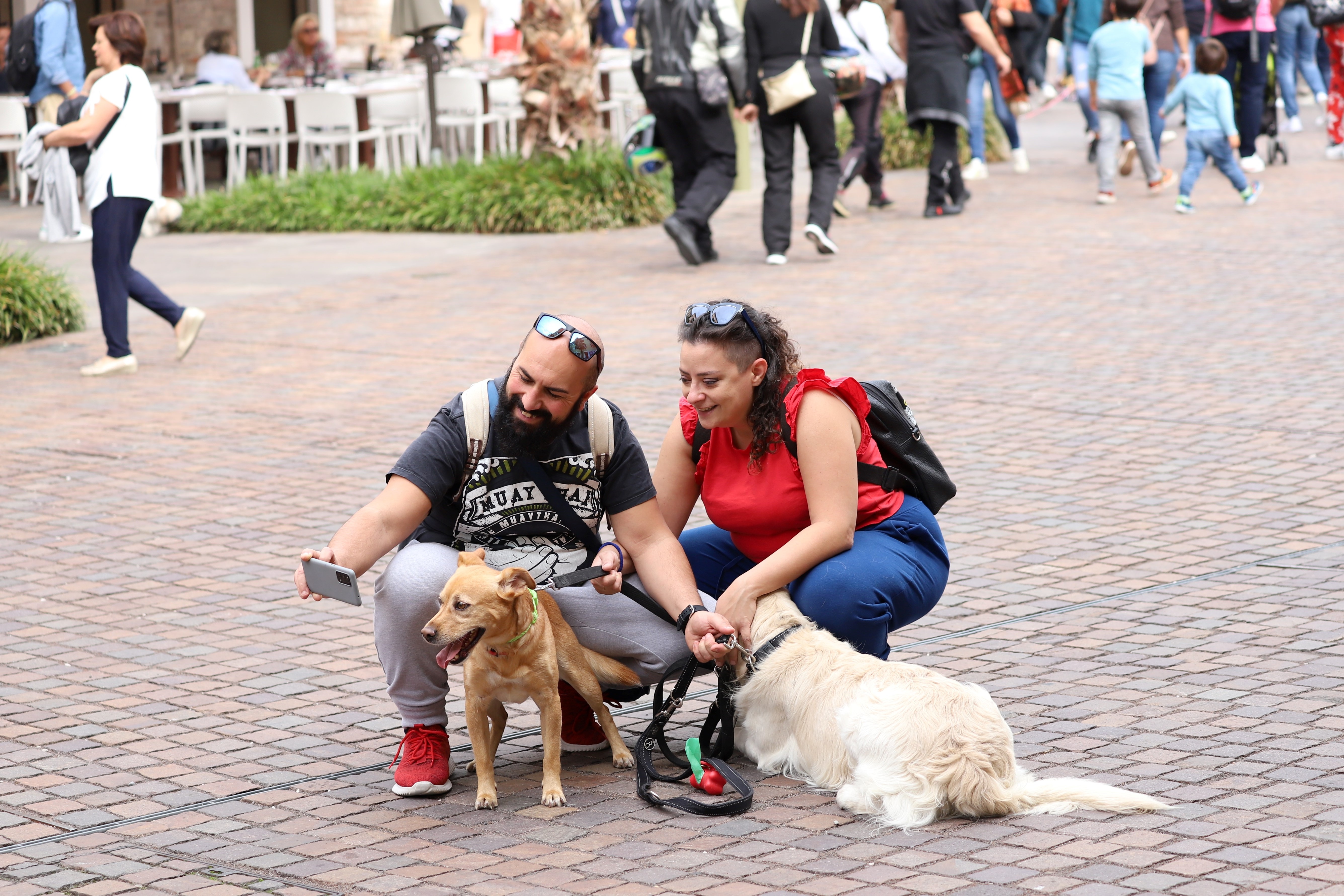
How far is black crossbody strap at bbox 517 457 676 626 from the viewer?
13.4 feet

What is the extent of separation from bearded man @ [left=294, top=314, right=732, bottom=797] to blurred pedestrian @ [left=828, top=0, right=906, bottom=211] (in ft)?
34.8

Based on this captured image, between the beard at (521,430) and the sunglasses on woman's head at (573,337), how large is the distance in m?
0.14

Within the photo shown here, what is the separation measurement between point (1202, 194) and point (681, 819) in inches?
524

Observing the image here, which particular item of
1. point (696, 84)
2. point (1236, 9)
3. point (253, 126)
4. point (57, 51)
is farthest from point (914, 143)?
point (57, 51)

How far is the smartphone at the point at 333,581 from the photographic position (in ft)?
12.3

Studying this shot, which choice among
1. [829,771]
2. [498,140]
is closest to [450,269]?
[498,140]

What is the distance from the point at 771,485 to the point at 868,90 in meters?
11.6

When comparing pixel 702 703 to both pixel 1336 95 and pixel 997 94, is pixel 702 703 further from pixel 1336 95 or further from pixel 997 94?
pixel 1336 95

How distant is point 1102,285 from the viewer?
445 inches

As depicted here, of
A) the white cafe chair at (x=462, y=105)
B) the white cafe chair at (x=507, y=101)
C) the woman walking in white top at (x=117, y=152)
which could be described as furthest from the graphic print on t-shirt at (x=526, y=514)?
the white cafe chair at (x=507, y=101)

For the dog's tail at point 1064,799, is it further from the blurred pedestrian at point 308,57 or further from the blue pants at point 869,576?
the blurred pedestrian at point 308,57

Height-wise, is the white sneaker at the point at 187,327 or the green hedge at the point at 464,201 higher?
the green hedge at the point at 464,201

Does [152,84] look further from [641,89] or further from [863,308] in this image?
[863,308]

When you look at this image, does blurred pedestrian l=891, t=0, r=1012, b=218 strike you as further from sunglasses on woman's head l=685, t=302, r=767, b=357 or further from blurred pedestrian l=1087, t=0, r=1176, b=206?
sunglasses on woman's head l=685, t=302, r=767, b=357
